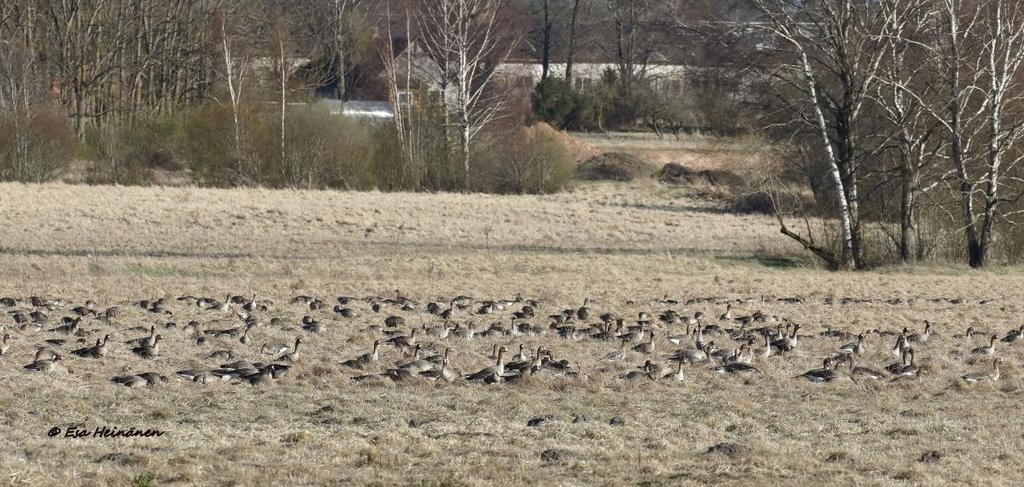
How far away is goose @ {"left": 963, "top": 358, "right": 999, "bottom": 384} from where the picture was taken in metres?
11.8

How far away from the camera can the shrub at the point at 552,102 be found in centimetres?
6625

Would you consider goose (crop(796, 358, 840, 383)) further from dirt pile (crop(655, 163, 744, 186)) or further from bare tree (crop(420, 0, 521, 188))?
dirt pile (crop(655, 163, 744, 186))

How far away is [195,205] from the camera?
34.0 metres

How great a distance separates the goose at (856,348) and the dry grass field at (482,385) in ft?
0.67

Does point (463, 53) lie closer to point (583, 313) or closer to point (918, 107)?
point (918, 107)

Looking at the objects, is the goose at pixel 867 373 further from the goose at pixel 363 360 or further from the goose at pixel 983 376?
the goose at pixel 363 360

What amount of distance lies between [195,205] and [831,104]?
17728 mm

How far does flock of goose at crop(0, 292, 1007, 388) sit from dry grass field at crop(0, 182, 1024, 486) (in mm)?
82

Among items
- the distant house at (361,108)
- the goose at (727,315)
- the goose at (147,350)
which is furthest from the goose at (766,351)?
the distant house at (361,108)

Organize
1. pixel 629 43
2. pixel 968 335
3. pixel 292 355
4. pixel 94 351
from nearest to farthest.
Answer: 1. pixel 94 351
2. pixel 292 355
3. pixel 968 335
4. pixel 629 43

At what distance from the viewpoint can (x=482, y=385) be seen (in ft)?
37.6

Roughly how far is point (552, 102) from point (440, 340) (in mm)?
53239

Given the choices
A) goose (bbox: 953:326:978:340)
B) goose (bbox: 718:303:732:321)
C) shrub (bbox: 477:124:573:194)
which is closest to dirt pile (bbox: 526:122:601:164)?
shrub (bbox: 477:124:573:194)

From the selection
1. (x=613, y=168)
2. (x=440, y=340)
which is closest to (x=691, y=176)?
(x=613, y=168)
